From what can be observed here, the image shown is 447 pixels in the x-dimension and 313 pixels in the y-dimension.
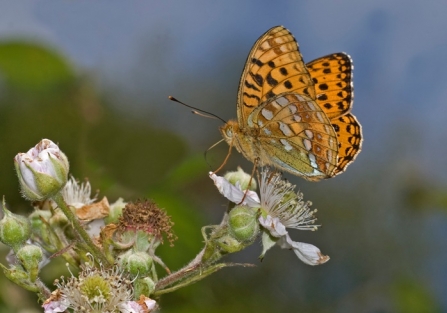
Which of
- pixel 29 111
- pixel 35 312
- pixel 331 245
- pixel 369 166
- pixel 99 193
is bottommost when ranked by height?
pixel 331 245

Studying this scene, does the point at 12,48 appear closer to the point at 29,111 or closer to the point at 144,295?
the point at 29,111

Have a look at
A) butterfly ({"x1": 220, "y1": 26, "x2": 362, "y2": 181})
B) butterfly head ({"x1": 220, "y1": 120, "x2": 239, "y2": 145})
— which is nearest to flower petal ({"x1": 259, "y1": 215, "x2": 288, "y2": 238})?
butterfly ({"x1": 220, "y1": 26, "x2": 362, "y2": 181})

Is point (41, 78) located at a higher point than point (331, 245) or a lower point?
higher

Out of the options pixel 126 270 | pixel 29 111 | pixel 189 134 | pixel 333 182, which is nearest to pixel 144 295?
pixel 126 270

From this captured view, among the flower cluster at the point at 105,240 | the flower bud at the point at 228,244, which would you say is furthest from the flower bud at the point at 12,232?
the flower bud at the point at 228,244

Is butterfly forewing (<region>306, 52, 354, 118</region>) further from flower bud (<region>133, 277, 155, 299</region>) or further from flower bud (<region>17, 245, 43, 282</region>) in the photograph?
flower bud (<region>17, 245, 43, 282</region>)

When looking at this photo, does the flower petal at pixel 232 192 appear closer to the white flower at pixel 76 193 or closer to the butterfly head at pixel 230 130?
the butterfly head at pixel 230 130
